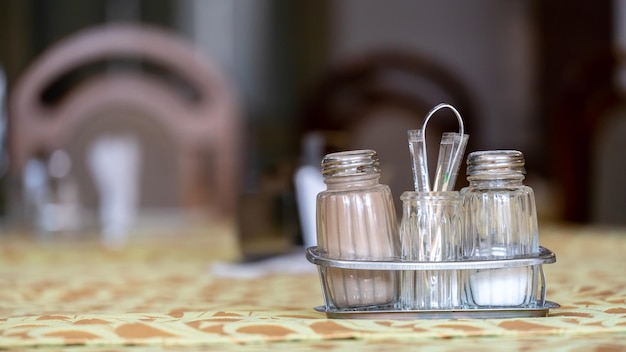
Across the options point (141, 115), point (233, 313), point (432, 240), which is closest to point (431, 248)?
point (432, 240)

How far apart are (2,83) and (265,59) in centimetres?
121

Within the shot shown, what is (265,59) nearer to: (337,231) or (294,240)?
(294,240)

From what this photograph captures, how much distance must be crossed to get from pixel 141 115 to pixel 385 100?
45.5 inches

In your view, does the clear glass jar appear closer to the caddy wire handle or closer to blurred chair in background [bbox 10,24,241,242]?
the caddy wire handle

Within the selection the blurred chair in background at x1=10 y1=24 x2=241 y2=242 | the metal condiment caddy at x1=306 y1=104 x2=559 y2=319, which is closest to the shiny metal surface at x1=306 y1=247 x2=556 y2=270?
the metal condiment caddy at x1=306 y1=104 x2=559 y2=319

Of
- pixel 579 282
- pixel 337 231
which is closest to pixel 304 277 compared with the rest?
pixel 579 282

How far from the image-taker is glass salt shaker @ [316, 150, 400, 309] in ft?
2.50

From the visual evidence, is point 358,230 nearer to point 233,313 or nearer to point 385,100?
point 233,313

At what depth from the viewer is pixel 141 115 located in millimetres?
3809

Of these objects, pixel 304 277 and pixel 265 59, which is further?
pixel 265 59

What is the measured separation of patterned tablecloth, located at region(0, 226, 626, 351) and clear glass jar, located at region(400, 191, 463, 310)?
3 cm

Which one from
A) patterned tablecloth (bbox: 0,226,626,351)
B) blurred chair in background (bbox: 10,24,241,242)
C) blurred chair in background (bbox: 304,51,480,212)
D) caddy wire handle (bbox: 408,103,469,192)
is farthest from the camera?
blurred chair in background (bbox: 304,51,480,212)

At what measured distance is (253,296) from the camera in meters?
1.05

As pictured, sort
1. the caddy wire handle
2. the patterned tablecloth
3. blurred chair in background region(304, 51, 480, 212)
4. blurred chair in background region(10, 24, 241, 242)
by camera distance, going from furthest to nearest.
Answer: blurred chair in background region(304, 51, 480, 212) < blurred chair in background region(10, 24, 241, 242) < the caddy wire handle < the patterned tablecloth
